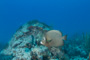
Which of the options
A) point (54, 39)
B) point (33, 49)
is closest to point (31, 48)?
point (33, 49)

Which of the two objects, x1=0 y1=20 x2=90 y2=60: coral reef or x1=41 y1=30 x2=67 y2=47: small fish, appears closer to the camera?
x1=0 y1=20 x2=90 y2=60: coral reef

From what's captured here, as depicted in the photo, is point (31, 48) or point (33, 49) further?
point (31, 48)

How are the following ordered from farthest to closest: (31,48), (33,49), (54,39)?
(54,39) → (31,48) → (33,49)

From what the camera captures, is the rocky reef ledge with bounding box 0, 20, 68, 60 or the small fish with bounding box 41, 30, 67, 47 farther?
the small fish with bounding box 41, 30, 67, 47

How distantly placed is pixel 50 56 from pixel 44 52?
0.29 meters

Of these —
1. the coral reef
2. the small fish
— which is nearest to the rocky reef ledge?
the coral reef

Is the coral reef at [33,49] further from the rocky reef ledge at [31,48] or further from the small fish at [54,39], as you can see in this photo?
the small fish at [54,39]

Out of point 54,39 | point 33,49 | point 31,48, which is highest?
point 54,39

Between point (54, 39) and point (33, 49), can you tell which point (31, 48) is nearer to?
point (33, 49)

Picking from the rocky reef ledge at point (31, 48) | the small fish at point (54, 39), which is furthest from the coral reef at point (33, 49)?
the small fish at point (54, 39)

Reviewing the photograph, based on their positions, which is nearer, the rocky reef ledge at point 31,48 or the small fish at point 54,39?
the rocky reef ledge at point 31,48

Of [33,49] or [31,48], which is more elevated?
[31,48]

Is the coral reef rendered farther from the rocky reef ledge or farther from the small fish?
the small fish

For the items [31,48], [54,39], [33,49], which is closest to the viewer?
[33,49]
